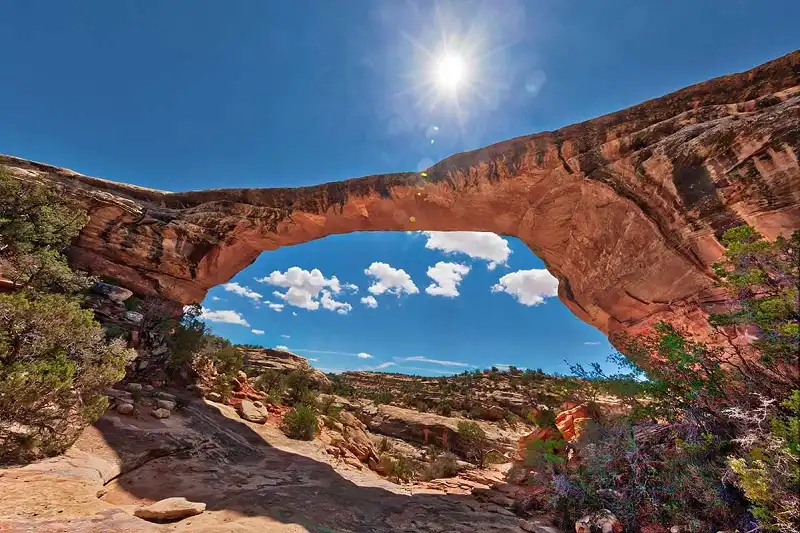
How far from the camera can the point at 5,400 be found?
5.04m

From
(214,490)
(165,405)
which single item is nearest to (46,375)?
(214,490)

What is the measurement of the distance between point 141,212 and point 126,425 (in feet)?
31.2

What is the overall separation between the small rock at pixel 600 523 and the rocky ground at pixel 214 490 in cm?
94

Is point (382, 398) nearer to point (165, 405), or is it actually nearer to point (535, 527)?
point (165, 405)

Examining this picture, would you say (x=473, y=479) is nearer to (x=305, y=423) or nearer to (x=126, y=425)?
(x=305, y=423)

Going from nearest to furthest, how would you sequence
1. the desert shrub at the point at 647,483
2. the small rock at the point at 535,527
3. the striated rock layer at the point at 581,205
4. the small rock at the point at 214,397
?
the desert shrub at the point at 647,483
the small rock at the point at 535,527
the striated rock layer at the point at 581,205
the small rock at the point at 214,397

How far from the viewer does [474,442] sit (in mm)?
15188

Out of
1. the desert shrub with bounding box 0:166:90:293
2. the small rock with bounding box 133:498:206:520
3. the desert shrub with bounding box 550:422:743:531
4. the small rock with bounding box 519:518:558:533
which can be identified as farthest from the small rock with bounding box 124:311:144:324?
the desert shrub with bounding box 550:422:743:531

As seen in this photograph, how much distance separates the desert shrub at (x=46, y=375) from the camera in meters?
5.24

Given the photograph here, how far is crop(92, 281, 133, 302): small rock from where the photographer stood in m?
12.2

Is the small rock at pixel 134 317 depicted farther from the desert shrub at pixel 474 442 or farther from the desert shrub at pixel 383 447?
the desert shrub at pixel 474 442

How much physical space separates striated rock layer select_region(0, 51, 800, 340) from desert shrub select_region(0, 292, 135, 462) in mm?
7507

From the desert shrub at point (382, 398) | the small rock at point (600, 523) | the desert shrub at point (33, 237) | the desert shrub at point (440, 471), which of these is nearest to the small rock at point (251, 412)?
the desert shrub at point (440, 471)

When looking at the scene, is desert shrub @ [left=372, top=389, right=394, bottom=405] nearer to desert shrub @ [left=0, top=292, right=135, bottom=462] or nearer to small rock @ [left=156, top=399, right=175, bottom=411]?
small rock @ [left=156, top=399, right=175, bottom=411]
